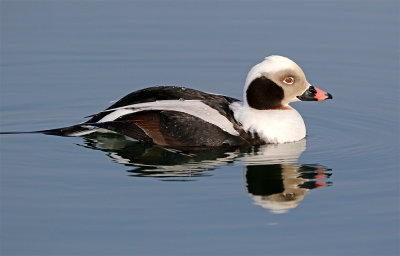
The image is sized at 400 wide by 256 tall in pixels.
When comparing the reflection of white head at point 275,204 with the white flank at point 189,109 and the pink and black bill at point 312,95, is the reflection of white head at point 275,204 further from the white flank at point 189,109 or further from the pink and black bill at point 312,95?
the pink and black bill at point 312,95

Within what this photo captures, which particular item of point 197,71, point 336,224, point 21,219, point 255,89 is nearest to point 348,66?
point 197,71

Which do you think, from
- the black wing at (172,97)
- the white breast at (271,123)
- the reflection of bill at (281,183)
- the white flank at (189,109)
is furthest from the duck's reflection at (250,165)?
the black wing at (172,97)

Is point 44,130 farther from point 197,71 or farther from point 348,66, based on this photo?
point 348,66

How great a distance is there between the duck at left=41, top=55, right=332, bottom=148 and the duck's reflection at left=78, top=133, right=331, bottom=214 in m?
0.13

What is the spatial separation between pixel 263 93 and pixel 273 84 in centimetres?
16

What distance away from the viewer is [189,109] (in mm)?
11195

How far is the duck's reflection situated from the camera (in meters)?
9.80

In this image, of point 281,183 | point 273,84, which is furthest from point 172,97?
point 281,183

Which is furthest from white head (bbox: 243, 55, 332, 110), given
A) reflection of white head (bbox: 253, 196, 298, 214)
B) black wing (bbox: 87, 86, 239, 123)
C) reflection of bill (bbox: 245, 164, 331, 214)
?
reflection of white head (bbox: 253, 196, 298, 214)

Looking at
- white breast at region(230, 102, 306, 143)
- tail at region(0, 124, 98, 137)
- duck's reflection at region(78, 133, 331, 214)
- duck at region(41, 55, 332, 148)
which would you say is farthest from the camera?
tail at region(0, 124, 98, 137)

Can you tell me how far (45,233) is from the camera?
8547 mm

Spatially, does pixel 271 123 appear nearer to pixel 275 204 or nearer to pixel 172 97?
pixel 172 97

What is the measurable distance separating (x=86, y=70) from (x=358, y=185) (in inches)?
235

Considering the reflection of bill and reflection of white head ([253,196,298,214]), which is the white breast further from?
reflection of white head ([253,196,298,214])
